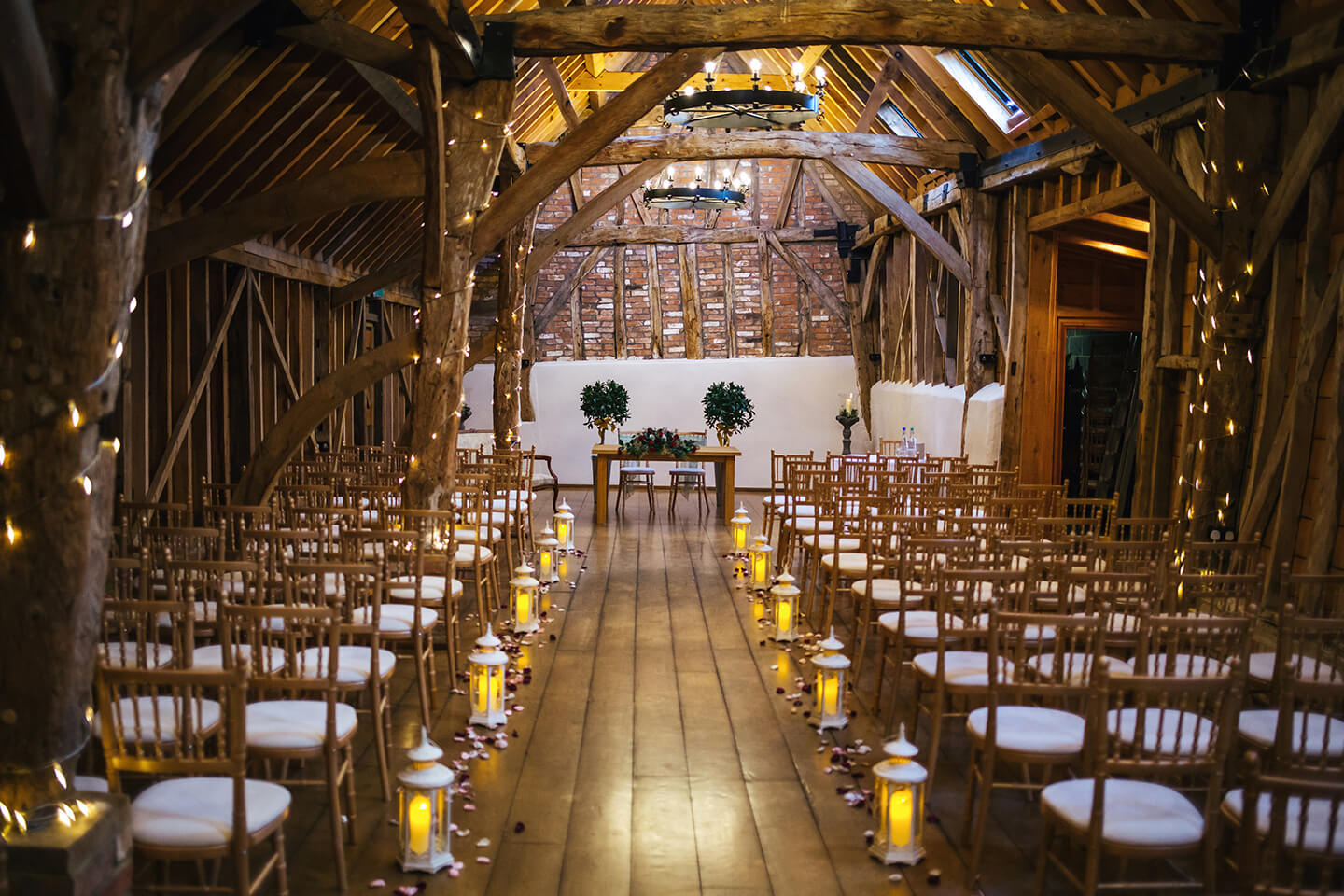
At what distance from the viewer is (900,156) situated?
37.0 feet

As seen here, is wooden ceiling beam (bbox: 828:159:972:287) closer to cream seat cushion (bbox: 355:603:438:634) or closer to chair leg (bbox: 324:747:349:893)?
cream seat cushion (bbox: 355:603:438:634)

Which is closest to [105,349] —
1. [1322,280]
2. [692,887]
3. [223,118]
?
[692,887]

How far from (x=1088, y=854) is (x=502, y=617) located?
190 inches

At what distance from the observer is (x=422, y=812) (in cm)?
343

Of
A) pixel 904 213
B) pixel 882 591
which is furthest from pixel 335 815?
pixel 904 213

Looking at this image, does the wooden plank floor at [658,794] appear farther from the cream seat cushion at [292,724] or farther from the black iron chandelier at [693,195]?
the black iron chandelier at [693,195]

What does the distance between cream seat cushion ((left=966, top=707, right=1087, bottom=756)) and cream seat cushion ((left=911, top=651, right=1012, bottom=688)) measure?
0.27m

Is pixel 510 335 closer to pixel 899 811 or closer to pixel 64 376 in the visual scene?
pixel 899 811

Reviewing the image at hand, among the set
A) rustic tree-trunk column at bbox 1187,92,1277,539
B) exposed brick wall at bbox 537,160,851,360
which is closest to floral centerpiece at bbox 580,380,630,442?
exposed brick wall at bbox 537,160,851,360

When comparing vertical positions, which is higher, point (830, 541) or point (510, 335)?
point (510, 335)

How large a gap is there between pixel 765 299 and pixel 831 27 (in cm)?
883

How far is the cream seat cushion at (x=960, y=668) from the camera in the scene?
4047 millimetres

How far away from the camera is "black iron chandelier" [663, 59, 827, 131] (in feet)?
24.9

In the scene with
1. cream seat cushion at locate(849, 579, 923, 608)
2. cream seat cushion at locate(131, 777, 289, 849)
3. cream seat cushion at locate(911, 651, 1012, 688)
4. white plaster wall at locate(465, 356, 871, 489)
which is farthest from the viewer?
white plaster wall at locate(465, 356, 871, 489)
